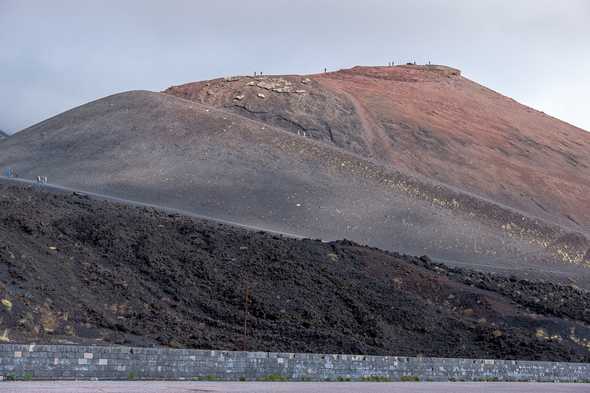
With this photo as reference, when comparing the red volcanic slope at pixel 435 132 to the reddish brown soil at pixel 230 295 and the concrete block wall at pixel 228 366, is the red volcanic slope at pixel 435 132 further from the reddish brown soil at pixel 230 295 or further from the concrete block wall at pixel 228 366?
the concrete block wall at pixel 228 366

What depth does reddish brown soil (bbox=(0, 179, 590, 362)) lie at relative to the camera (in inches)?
894

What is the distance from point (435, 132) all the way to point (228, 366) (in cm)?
6174

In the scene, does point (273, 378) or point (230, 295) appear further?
point (230, 295)

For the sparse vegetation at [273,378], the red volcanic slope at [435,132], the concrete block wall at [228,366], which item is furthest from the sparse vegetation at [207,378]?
the red volcanic slope at [435,132]

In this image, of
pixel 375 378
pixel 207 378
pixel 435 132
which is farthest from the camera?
pixel 435 132

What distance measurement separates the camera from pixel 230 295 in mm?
27453

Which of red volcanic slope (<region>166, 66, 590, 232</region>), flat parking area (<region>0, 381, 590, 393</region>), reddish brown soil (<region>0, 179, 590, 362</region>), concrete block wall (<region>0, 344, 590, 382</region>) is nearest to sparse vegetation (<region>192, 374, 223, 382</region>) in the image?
concrete block wall (<region>0, 344, 590, 382</region>)

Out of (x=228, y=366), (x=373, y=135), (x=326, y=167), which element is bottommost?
(x=228, y=366)

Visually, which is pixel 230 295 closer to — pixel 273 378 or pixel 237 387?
pixel 273 378

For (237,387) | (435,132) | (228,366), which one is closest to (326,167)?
(435,132)

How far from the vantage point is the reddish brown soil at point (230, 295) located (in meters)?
22.7

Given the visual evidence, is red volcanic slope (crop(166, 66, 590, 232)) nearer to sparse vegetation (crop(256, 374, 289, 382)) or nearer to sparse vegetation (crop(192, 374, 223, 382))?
sparse vegetation (crop(256, 374, 289, 382))

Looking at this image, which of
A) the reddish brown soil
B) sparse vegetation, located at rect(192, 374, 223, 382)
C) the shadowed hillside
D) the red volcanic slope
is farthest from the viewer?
the red volcanic slope

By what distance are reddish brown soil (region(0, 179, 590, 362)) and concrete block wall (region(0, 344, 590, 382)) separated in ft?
9.45
